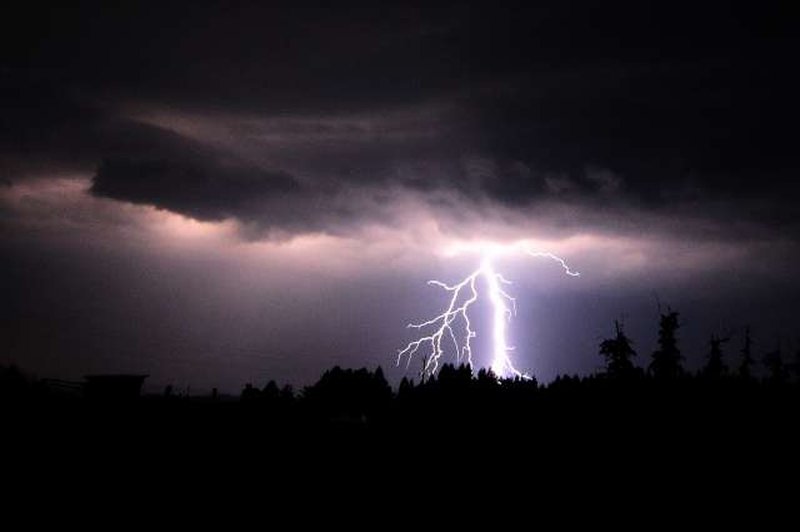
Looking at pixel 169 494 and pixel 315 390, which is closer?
pixel 169 494

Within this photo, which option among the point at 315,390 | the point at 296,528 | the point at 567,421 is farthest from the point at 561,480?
the point at 315,390

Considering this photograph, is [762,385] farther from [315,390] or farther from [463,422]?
[315,390]

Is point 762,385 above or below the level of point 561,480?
above

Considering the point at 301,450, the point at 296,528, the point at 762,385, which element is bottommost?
the point at 296,528

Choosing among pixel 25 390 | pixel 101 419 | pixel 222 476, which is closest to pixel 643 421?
pixel 222 476

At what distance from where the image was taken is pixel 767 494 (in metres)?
16.4

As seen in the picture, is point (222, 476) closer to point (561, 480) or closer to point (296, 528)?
point (296, 528)

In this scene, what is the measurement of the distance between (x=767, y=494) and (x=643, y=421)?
11.8 ft

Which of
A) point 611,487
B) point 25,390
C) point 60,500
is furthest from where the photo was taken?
point 25,390

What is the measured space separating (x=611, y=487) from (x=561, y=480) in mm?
→ 1266

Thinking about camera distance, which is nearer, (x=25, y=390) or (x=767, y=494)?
(x=767, y=494)

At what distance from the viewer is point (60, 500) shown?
1600 centimetres

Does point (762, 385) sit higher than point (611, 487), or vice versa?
point (762, 385)

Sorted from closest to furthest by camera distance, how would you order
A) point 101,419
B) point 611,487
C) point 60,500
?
point 60,500, point 611,487, point 101,419
